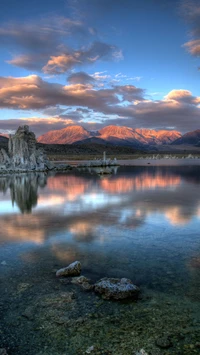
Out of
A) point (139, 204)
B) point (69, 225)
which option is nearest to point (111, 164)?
point (139, 204)

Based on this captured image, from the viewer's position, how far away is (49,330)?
4914 millimetres

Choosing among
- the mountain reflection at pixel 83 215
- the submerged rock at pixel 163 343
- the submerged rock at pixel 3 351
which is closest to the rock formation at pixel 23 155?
the mountain reflection at pixel 83 215

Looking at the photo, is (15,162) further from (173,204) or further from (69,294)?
(69,294)

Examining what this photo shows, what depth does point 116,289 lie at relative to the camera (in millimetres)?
5949

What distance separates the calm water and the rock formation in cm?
4081

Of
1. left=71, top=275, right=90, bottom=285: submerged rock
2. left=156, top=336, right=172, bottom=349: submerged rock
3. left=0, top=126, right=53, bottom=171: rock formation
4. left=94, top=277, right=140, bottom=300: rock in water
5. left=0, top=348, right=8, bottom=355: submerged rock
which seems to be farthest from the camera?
left=0, top=126, right=53, bottom=171: rock formation

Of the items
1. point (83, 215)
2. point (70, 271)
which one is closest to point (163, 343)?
point (70, 271)

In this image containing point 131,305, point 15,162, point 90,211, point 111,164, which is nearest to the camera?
point 131,305

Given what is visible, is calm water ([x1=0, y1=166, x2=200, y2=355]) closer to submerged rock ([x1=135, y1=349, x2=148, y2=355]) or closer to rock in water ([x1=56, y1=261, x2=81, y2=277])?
submerged rock ([x1=135, y1=349, x2=148, y2=355])

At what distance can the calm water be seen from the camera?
466 cm

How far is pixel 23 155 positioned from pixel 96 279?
4932cm

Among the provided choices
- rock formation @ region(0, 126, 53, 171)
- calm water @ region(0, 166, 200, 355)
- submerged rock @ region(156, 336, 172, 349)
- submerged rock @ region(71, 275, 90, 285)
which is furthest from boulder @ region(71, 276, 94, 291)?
rock formation @ region(0, 126, 53, 171)

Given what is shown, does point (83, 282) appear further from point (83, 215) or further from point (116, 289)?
point (83, 215)

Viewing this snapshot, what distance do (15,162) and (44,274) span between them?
48.2 m
